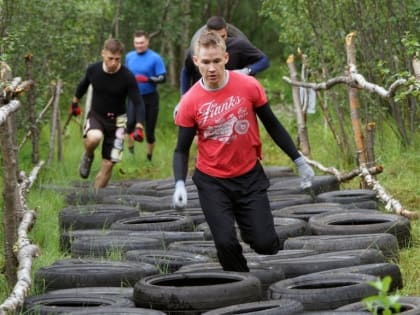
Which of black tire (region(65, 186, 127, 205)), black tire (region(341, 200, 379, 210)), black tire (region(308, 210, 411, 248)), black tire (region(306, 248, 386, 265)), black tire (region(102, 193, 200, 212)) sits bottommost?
black tire (region(306, 248, 386, 265))

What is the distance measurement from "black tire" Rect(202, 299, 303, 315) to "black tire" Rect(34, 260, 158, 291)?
160cm

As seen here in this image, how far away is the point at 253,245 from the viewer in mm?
7863

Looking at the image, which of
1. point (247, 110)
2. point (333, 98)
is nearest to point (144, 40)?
point (333, 98)

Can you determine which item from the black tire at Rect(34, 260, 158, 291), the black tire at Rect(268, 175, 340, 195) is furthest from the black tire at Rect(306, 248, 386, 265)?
the black tire at Rect(268, 175, 340, 195)

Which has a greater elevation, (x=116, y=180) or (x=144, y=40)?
(x=144, y=40)

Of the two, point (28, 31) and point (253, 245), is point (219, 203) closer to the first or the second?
point (253, 245)

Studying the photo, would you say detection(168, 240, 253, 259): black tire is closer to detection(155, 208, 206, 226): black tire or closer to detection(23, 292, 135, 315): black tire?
detection(155, 208, 206, 226): black tire

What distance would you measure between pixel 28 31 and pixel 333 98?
4.64m

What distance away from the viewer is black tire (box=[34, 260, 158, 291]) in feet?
25.7

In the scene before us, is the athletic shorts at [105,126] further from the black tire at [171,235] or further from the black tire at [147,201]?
the black tire at [171,235]

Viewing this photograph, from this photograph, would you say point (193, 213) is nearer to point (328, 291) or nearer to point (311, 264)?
point (311, 264)

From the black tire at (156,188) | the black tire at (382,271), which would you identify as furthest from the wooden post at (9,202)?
the black tire at (156,188)

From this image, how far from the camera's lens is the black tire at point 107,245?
30.2 feet

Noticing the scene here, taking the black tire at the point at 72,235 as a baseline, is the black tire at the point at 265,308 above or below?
below
